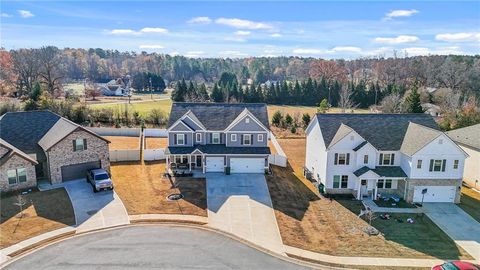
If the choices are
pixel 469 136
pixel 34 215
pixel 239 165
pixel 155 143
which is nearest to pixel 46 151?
pixel 34 215

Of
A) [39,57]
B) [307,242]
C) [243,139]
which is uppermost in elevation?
[39,57]

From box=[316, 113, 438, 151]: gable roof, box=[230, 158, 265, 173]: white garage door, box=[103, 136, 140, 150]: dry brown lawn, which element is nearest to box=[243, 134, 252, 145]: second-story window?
box=[230, 158, 265, 173]: white garage door

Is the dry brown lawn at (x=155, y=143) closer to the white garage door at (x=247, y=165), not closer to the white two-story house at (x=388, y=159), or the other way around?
the white garage door at (x=247, y=165)

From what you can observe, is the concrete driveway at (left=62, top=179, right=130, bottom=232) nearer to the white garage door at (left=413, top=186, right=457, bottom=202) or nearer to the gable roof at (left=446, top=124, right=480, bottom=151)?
the white garage door at (left=413, top=186, right=457, bottom=202)

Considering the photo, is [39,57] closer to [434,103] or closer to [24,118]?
[24,118]

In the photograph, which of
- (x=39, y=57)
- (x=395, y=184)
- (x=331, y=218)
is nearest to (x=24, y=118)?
(x=331, y=218)
